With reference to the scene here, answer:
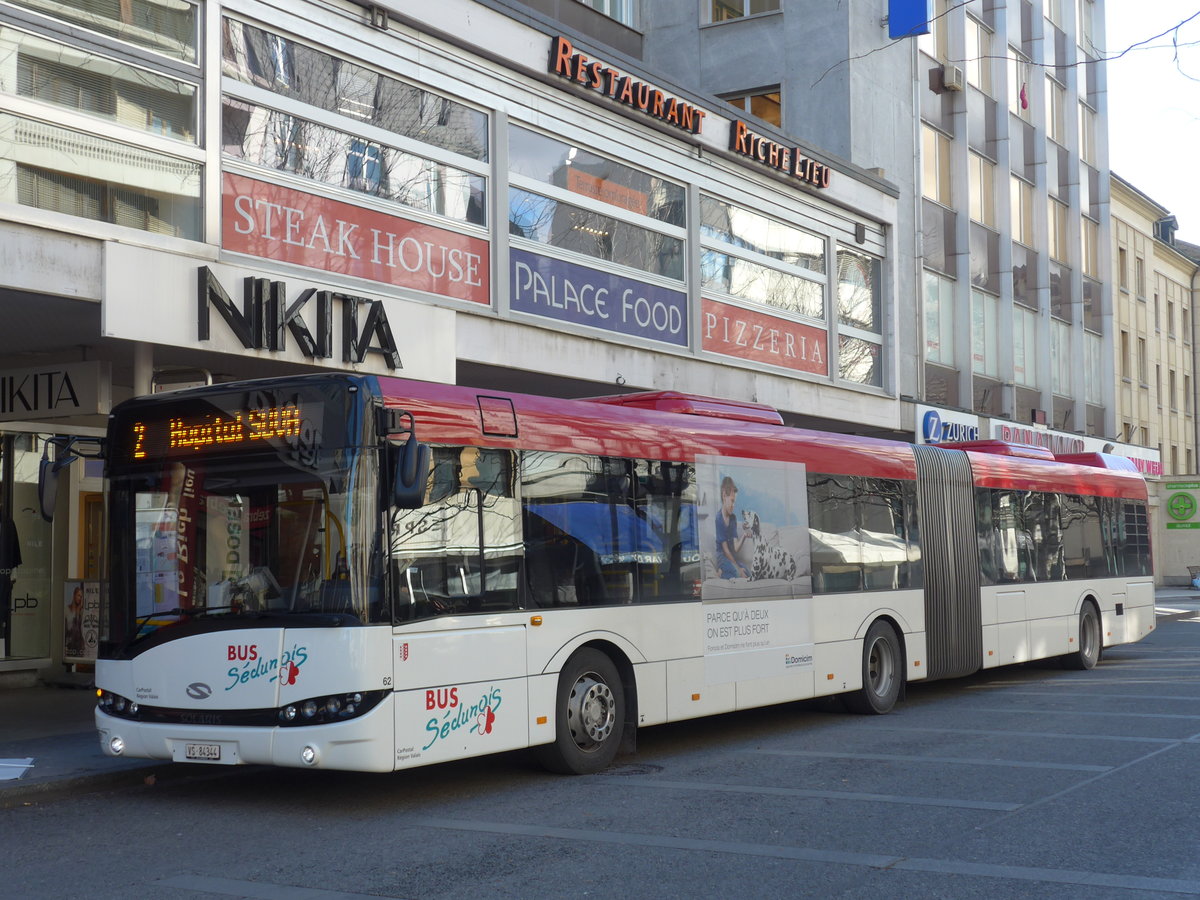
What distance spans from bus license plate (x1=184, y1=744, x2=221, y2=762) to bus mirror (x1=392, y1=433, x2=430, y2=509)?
1989 mm

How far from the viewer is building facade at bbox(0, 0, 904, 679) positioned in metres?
11.9

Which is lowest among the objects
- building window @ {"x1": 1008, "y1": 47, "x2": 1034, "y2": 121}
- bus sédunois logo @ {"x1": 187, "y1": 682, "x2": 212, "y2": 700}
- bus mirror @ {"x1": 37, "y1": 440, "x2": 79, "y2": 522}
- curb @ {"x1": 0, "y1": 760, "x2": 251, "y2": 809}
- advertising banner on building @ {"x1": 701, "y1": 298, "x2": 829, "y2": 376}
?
curb @ {"x1": 0, "y1": 760, "x2": 251, "y2": 809}

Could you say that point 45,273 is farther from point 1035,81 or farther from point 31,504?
point 1035,81

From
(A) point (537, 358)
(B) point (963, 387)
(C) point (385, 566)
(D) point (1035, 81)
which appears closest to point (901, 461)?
(A) point (537, 358)

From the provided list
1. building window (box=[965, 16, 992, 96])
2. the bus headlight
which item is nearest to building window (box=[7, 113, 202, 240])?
the bus headlight

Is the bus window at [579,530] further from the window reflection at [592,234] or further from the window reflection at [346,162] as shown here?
the window reflection at [592,234]

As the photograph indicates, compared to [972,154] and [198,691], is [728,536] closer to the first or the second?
[198,691]

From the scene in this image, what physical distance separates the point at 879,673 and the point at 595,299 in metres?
6.34

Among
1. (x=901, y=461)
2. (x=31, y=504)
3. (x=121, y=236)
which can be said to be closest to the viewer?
(x=121, y=236)

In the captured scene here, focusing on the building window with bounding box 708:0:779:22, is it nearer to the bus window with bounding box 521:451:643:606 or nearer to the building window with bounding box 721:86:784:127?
the building window with bounding box 721:86:784:127

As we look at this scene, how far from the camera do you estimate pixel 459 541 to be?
9391 millimetres

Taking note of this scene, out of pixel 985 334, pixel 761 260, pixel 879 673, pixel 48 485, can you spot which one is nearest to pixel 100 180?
pixel 48 485

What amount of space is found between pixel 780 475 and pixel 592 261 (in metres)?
6.02

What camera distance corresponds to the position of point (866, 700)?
14.2 meters
